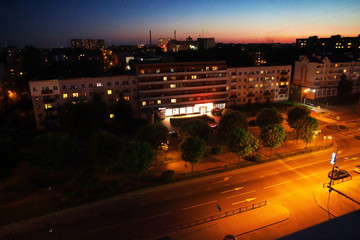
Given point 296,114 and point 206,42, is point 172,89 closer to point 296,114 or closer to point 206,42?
point 296,114

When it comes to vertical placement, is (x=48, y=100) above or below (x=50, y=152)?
above

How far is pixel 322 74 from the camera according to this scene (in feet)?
261

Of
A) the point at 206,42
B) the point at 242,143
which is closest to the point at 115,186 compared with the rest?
the point at 242,143

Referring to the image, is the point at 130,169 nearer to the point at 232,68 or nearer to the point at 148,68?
the point at 148,68

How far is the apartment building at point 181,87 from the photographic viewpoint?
6191cm

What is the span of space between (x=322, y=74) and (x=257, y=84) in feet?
78.8

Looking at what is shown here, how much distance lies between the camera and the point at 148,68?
61188 mm

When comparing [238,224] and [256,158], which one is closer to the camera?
[238,224]

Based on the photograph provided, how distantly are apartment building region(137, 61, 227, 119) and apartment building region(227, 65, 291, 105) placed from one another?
3.70 meters

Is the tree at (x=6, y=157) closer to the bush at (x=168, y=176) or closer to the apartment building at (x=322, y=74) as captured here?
the bush at (x=168, y=176)

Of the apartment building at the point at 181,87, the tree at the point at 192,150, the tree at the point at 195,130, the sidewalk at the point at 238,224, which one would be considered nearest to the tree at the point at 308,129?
the tree at the point at 195,130

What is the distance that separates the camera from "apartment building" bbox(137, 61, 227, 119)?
6191 cm

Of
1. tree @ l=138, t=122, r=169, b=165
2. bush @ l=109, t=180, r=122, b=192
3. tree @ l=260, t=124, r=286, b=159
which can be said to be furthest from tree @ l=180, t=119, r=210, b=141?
bush @ l=109, t=180, r=122, b=192

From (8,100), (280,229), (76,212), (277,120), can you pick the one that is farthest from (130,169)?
(8,100)
